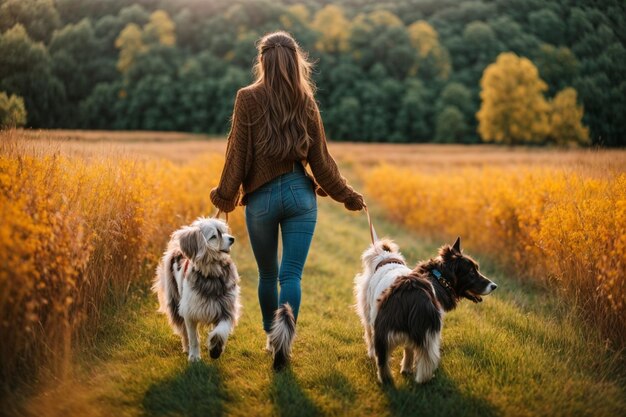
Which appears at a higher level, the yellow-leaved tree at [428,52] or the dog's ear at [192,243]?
the yellow-leaved tree at [428,52]

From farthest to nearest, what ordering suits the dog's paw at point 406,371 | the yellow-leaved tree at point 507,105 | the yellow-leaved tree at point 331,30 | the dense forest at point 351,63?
the yellow-leaved tree at point 331,30, the yellow-leaved tree at point 507,105, the dense forest at point 351,63, the dog's paw at point 406,371

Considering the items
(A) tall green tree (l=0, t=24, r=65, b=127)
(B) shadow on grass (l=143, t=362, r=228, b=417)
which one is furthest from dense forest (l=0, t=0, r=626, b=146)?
(B) shadow on grass (l=143, t=362, r=228, b=417)

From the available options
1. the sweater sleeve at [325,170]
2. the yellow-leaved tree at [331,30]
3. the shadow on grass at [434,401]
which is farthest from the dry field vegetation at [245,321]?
the yellow-leaved tree at [331,30]

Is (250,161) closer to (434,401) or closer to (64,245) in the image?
(64,245)

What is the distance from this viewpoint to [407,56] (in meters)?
50.7

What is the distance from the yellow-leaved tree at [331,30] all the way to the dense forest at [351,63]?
0.13m

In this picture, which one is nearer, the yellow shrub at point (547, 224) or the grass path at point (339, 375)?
the grass path at point (339, 375)

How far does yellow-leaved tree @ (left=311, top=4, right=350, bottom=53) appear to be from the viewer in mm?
53438

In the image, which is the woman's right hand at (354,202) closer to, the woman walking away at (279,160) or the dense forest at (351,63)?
the woman walking away at (279,160)

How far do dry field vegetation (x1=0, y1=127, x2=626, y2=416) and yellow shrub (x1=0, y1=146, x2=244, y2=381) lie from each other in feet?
0.06

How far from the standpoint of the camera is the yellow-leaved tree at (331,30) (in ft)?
175

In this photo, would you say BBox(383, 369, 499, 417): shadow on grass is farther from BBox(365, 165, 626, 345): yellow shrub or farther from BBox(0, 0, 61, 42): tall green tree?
BBox(0, 0, 61, 42): tall green tree

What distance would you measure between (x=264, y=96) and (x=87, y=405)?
104 inches

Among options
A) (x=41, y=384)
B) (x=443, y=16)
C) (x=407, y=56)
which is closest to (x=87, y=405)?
(x=41, y=384)
